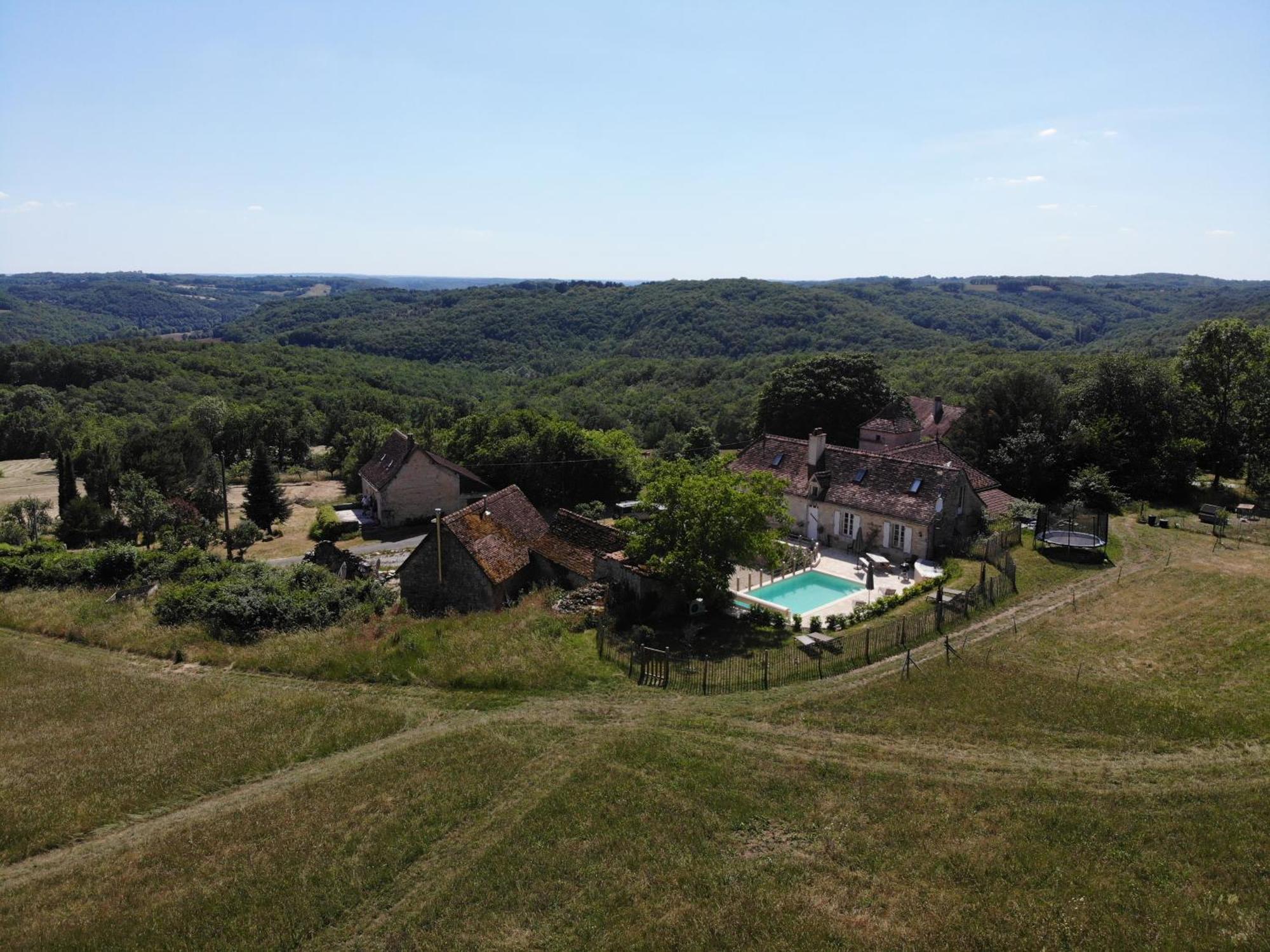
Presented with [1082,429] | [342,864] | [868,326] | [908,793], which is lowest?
[342,864]

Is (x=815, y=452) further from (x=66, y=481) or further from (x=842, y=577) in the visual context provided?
(x=66, y=481)

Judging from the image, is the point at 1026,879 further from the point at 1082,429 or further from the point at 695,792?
the point at 1082,429

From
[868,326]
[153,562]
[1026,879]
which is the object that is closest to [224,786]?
[1026,879]

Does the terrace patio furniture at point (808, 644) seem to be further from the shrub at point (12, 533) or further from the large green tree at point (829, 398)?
the shrub at point (12, 533)

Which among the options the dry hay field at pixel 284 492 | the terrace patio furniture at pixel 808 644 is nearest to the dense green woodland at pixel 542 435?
the dry hay field at pixel 284 492

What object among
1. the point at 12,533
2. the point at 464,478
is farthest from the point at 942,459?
the point at 12,533

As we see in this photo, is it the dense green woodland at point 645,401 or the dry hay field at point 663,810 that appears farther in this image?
the dense green woodland at point 645,401
